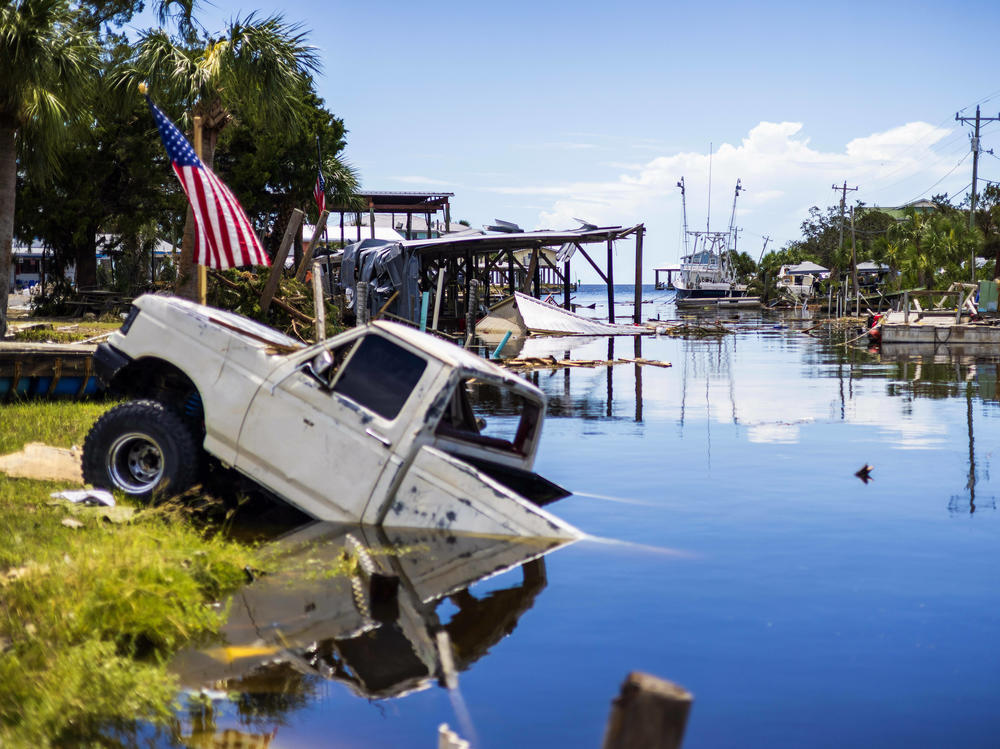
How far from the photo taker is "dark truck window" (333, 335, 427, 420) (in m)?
7.73

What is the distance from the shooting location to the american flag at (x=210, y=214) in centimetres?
1050

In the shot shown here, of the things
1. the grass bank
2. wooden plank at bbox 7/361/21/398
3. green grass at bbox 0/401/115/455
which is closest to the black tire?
the grass bank

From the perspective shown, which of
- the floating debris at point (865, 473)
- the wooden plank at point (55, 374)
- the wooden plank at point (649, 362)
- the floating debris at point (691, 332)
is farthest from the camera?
the floating debris at point (691, 332)

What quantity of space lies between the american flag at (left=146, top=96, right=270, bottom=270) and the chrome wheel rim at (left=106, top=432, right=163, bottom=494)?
107 inches

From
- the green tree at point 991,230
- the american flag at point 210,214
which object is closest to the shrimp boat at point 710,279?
the green tree at point 991,230

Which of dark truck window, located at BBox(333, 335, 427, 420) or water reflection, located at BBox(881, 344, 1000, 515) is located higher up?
dark truck window, located at BBox(333, 335, 427, 420)

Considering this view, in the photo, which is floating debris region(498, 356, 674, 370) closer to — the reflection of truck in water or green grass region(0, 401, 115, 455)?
green grass region(0, 401, 115, 455)

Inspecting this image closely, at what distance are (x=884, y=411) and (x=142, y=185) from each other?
2580 cm

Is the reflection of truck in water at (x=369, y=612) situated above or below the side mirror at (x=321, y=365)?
below

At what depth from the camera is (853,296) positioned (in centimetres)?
6372

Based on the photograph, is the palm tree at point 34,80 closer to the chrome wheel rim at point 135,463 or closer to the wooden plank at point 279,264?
the wooden plank at point 279,264

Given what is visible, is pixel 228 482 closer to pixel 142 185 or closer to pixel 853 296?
pixel 142 185

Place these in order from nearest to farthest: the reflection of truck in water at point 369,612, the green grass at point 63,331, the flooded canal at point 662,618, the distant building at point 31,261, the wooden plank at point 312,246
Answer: the flooded canal at point 662,618, the reflection of truck in water at point 369,612, the wooden plank at point 312,246, the green grass at point 63,331, the distant building at point 31,261

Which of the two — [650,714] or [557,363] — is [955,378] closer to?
[557,363]
